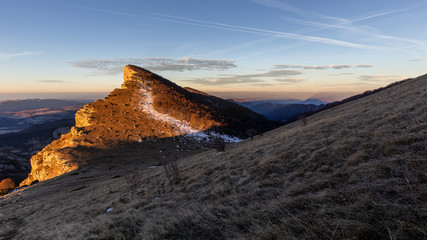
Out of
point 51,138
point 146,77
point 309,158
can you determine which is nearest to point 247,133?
point 146,77

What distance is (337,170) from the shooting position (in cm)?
565

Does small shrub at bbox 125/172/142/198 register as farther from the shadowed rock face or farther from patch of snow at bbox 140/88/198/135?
patch of snow at bbox 140/88/198/135

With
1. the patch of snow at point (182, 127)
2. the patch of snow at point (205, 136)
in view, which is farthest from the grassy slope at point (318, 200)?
the patch of snow at point (182, 127)

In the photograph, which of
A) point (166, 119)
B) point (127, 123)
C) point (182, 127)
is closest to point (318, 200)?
point (182, 127)

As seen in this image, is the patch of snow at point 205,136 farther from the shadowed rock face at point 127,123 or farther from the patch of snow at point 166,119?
the shadowed rock face at point 127,123

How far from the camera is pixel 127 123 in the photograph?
48.8 m

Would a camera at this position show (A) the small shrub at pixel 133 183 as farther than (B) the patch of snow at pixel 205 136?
No

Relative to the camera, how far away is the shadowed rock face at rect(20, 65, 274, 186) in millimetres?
35438

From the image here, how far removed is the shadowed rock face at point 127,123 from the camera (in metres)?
35.4

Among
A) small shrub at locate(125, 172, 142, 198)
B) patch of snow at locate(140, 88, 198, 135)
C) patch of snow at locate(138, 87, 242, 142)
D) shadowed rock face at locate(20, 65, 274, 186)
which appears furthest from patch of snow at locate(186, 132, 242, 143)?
small shrub at locate(125, 172, 142, 198)

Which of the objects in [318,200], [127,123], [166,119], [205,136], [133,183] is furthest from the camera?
[166,119]

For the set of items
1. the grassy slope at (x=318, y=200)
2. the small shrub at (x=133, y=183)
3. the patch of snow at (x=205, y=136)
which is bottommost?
the patch of snow at (x=205, y=136)

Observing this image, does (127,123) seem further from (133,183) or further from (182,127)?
(133,183)

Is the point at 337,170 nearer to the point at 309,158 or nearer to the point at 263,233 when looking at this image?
the point at 309,158
